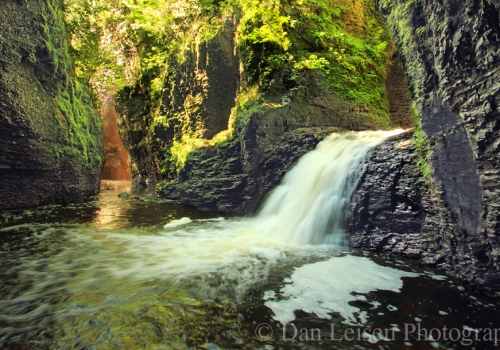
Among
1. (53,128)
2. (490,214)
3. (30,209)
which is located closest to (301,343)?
(490,214)

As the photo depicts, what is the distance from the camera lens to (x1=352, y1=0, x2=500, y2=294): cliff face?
293 centimetres

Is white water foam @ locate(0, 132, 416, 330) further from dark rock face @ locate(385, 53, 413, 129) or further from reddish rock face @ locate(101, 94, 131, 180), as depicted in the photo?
reddish rock face @ locate(101, 94, 131, 180)

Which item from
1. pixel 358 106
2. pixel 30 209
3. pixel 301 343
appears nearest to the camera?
pixel 301 343

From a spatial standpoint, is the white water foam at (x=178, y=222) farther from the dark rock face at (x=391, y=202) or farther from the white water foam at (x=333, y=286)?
the dark rock face at (x=391, y=202)

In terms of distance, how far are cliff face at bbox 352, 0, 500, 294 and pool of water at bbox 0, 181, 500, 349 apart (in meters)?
0.48

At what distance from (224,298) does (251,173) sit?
5131 mm

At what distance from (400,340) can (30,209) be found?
29.7ft

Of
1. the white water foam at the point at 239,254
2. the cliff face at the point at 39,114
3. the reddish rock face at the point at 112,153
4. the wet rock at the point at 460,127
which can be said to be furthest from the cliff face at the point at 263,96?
the reddish rock face at the point at 112,153

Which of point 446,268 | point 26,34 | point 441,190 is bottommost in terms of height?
point 446,268

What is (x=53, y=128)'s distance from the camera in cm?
868

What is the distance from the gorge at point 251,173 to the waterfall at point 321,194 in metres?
0.04

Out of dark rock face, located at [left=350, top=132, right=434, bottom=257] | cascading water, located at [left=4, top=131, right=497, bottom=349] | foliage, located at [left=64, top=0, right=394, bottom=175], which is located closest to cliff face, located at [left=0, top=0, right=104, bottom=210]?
cascading water, located at [left=4, top=131, right=497, bottom=349]

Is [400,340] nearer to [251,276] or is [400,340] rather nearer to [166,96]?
[251,276]

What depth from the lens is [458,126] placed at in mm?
3434
